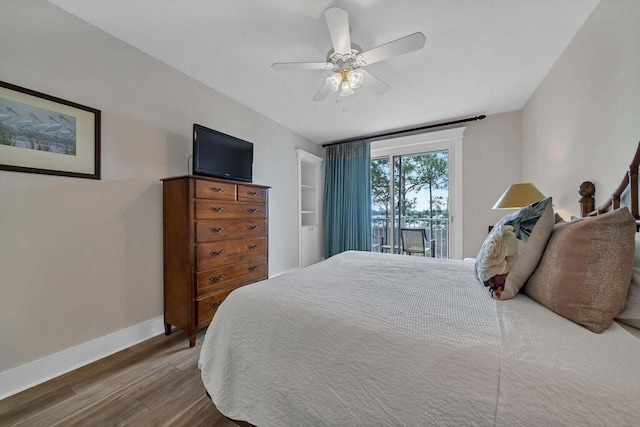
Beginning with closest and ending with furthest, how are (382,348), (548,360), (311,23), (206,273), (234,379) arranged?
1. (548,360)
2. (382,348)
3. (234,379)
4. (311,23)
5. (206,273)

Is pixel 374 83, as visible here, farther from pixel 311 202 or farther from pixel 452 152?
pixel 311 202

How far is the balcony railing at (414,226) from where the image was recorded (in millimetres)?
3838

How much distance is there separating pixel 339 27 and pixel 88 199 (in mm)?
2135

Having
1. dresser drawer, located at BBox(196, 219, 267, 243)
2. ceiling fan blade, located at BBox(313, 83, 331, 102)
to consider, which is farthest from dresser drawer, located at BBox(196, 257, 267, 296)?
→ ceiling fan blade, located at BBox(313, 83, 331, 102)

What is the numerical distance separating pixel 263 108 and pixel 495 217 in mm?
3492

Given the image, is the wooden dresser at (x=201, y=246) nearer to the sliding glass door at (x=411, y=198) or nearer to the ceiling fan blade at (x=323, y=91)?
the ceiling fan blade at (x=323, y=91)

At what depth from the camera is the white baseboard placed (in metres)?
1.44

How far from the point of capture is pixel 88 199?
5.78 feet

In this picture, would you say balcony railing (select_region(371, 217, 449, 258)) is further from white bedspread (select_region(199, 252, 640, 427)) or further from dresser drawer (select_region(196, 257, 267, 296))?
white bedspread (select_region(199, 252, 640, 427))

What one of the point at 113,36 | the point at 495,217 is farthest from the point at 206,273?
the point at 495,217

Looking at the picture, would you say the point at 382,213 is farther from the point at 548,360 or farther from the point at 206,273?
the point at 548,360

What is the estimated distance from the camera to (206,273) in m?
2.01

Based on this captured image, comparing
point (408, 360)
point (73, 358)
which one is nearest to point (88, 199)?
point (73, 358)

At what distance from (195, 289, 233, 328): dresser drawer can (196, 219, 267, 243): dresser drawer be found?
495mm
